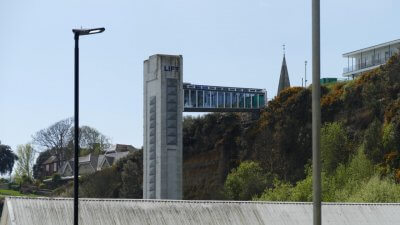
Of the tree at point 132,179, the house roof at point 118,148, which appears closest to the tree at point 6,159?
the house roof at point 118,148

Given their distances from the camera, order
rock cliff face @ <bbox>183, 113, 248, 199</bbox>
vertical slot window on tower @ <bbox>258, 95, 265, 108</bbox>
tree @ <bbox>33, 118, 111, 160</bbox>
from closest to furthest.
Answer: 1. rock cliff face @ <bbox>183, 113, 248, 199</bbox>
2. vertical slot window on tower @ <bbox>258, 95, 265, 108</bbox>
3. tree @ <bbox>33, 118, 111, 160</bbox>

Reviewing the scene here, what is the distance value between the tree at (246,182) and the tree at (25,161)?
79920 millimetres

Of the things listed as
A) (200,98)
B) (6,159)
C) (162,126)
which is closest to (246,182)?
(200,98)

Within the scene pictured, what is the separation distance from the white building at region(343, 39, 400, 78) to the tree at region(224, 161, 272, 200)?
1336 inches

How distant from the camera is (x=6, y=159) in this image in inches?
6905

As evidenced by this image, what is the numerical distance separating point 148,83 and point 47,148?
85.9 metres

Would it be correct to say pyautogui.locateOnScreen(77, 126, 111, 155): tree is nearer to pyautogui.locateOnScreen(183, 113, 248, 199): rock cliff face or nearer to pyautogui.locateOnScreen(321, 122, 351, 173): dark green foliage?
pyautogui.locateOnScreen(183, 113, 248, 199): rock cliff face

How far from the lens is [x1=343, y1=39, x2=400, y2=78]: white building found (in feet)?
386

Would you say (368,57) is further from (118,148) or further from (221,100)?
(118,148)

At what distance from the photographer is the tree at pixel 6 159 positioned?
569 ft

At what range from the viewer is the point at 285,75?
129125 millimetres

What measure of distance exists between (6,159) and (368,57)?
85425 mm

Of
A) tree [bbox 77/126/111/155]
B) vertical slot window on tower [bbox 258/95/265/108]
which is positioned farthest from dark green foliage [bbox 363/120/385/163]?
tree [bbox 77/126/111/155]

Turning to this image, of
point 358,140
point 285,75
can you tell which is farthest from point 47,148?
point 358,140
